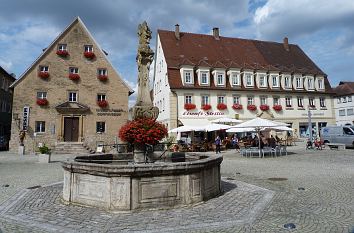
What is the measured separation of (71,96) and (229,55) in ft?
67.7

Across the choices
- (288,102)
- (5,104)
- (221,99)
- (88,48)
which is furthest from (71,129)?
(288,102)

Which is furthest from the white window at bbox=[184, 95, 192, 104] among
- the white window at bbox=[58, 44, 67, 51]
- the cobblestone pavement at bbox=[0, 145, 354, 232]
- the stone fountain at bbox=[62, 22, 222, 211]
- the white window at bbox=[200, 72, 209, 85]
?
the stone fountain at bbox=[62, 22, 222, 211]

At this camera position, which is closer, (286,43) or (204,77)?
(204,77)

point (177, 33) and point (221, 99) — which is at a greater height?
point (177, 33)

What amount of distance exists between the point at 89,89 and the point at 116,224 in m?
25.8

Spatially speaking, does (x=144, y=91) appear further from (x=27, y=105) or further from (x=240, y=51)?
(x=240, y=51)

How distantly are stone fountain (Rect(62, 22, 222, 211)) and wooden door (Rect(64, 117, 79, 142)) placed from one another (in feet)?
74.5

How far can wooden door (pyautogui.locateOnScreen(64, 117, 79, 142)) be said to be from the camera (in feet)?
95.3

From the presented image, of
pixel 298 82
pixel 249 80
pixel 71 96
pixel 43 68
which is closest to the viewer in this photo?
pixel 43 68

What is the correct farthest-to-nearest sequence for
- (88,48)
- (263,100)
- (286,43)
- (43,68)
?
(286,43)
(263,100)
(88,48)
(43,68)

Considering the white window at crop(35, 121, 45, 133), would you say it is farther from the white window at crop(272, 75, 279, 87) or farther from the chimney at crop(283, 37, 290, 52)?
the chimney at crop(283, 37, 290, 52)

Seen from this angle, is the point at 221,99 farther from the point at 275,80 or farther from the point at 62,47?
the point at 62,47

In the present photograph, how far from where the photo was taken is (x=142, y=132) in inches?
337

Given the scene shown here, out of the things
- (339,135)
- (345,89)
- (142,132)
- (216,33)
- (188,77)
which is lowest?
(142,132)
